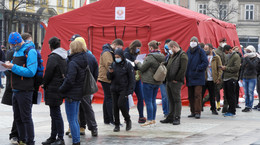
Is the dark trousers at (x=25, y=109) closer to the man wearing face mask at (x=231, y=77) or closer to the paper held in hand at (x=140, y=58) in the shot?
the paper held in hand at (x=140, y=58)

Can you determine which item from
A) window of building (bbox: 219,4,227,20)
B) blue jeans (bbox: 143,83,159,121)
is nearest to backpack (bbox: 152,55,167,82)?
blue jeans (bbox: 143,83,159,121)

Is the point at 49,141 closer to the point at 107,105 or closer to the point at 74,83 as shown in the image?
the point at 74,83

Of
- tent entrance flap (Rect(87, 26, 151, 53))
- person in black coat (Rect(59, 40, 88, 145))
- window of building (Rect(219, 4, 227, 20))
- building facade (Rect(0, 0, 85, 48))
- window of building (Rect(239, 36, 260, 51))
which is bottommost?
person in black coat (Rect(59, 40, 88, 145))

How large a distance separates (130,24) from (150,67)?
5.48m

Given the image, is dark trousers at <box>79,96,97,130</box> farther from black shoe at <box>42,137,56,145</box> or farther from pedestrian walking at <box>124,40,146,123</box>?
pedestrian walking at <box>124,40,146,123</box>

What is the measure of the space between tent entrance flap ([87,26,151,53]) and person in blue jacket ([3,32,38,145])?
8221 mm

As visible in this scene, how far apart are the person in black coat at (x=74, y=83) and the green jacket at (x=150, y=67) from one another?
9.26 feet

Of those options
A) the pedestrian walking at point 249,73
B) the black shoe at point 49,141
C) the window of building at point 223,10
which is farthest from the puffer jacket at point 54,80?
the window of building at point 223,10

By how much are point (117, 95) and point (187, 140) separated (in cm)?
179

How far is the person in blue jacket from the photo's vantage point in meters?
7.74

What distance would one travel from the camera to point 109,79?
990cm

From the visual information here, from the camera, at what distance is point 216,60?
13297mm

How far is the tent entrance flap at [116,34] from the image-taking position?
15930 mm

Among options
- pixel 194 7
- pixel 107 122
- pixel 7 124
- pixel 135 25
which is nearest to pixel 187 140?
pixel 107 122
